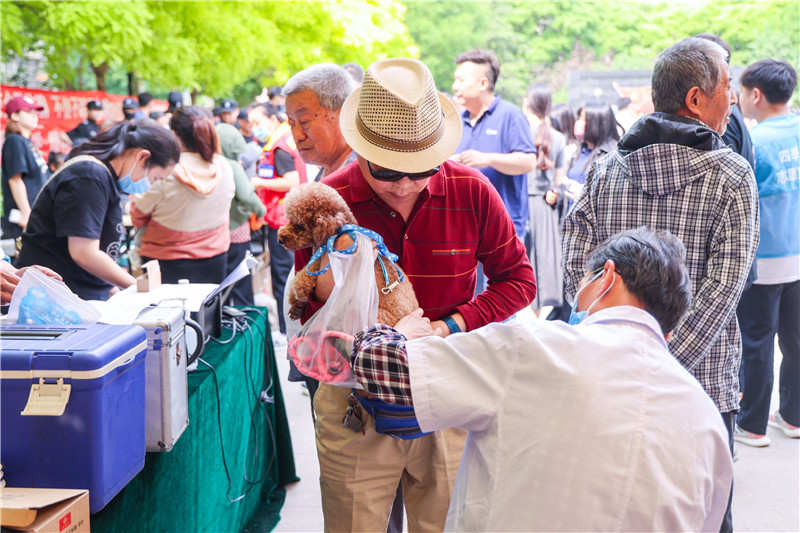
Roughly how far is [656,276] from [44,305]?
1.64 meters

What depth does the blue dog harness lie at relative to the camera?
70.7 inches

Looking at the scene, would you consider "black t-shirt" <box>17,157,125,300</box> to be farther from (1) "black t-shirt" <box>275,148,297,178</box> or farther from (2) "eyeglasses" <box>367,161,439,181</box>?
(1) "black t-shirt" <box>275,148,297,178</box>

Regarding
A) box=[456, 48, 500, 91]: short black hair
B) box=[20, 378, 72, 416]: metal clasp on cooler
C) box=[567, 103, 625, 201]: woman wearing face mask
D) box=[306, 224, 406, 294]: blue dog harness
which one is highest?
box=[456, 48, 500, 91]: short black hair

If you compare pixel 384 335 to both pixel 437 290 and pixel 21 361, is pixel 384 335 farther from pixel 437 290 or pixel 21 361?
pixel 21 361

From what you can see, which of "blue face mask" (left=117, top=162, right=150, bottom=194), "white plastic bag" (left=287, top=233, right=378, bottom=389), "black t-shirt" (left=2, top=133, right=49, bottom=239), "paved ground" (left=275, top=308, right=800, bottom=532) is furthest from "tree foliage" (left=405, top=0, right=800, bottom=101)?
"white plastic bag" (left=287, top=233, right=378, bottom=389)

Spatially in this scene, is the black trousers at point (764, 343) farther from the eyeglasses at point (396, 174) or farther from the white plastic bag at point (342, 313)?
the white plastic bag at point (342, 313)

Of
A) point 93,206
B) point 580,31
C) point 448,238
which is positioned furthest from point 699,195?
point 580,31

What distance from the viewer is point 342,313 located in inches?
71.5

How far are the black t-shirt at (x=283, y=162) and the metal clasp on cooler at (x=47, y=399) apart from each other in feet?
12.4

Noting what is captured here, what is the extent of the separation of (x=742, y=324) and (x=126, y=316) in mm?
3384

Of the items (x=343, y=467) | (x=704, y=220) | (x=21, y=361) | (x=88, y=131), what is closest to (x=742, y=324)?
(x=704, y=220)

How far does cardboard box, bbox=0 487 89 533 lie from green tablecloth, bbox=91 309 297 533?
21 centimetres

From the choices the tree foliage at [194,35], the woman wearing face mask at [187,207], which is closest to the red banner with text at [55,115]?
the tree foliage at [194,35]

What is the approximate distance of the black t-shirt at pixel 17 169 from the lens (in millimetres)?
6410
